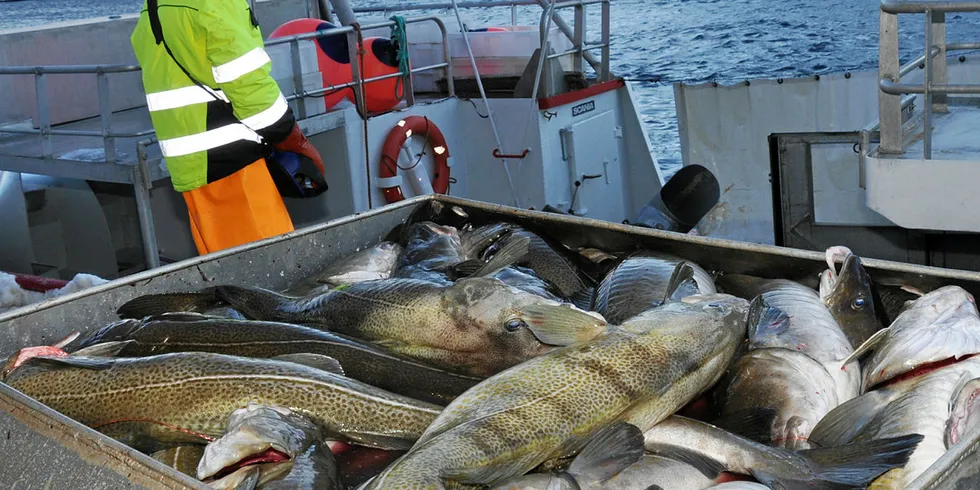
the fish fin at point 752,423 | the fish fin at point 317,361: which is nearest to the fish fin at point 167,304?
the fish fin at point 317,361

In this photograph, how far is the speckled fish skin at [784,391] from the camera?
2.54 meters

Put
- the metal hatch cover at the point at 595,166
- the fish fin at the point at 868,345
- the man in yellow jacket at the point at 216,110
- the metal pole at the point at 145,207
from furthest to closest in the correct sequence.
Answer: the metal hatch cover at the point at 595,166, the metal pole at the point at 145,207, the man in yellow jacket at the point at 216,110, the fish fin at the point at 868,345

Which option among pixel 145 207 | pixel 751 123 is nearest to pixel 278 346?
pixel 145 207

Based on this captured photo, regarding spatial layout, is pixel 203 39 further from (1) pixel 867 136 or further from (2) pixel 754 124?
(2) pixel 754 124

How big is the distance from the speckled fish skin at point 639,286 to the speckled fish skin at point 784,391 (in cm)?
32

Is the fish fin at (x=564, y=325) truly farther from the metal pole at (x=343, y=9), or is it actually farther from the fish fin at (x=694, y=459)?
the metal pole at (x=343, y=9)

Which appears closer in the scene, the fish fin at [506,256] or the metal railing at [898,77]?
the fish fin at [506,256]

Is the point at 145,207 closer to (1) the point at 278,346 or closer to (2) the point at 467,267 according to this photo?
(2) the point at 467,267

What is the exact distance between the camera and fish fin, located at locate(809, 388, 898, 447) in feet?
8.00

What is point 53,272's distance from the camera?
26.4 ft

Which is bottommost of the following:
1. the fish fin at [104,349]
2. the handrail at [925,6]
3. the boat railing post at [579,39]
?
the fish fin at [104,349]

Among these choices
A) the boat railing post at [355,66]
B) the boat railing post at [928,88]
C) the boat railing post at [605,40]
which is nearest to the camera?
the boat railing post at [928,88]

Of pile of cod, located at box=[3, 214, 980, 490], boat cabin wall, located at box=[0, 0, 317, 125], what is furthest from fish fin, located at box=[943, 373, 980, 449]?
boat cabin wall, located at box=[0, 0, 317, 125]

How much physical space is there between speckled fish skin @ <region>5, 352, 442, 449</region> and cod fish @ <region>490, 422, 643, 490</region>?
1.41ft
